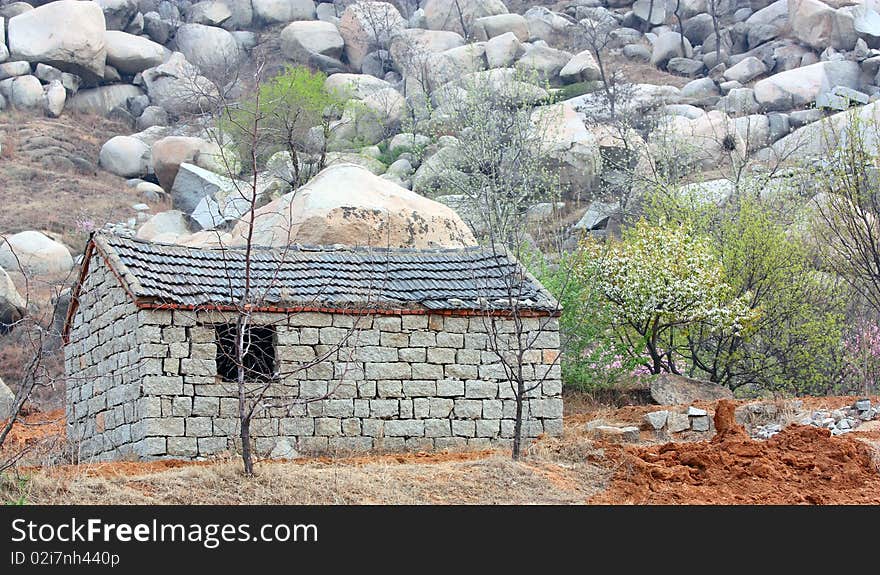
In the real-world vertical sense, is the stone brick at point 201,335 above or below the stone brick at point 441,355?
above

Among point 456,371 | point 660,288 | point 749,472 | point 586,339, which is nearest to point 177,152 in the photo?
point 586,339

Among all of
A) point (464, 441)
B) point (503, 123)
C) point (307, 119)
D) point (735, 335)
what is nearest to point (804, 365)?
point (735, 335)

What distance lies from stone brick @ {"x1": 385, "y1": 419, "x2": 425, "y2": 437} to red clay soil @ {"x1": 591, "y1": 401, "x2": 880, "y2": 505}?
10.1 ft

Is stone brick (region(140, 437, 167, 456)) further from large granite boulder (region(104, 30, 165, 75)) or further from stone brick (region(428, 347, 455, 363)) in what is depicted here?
large granite boulder (region(104, 30, 165, 75))

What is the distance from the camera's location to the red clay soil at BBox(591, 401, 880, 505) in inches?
502

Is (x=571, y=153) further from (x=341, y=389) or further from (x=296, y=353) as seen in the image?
(x=296, y=353)

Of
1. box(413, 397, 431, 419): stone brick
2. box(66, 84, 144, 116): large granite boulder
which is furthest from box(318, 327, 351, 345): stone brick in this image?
box(66, 84, 144, 116): large granite boulder

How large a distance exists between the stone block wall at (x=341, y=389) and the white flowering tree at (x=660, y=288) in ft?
16.2

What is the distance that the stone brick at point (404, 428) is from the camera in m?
16.8

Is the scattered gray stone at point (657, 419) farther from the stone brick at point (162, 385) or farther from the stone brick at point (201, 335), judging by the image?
the stone brick at point (162, 385)

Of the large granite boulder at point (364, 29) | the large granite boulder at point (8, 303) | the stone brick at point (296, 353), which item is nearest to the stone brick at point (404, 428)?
the stone brick at point (296, 353)

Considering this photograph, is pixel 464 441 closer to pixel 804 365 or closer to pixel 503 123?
pixel 804 365

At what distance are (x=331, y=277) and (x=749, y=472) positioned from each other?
7.37 meters

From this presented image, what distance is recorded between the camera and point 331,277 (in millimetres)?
17719
